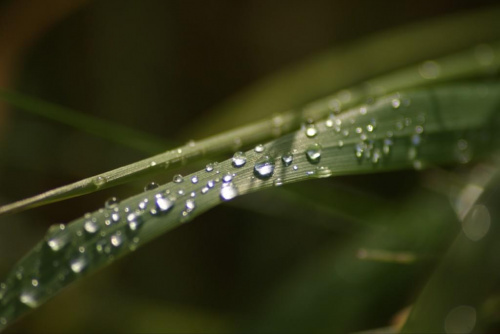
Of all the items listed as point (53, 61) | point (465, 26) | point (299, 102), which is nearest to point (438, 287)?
point (299, 102)

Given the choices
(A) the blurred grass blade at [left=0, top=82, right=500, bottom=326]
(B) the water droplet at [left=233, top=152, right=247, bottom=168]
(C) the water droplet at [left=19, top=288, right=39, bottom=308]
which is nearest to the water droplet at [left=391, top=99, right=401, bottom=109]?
(A) the blurred grass blade at [left=0, top=82, right=500, bottom=326]

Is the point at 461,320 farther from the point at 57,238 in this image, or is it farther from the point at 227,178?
the point at 57,238

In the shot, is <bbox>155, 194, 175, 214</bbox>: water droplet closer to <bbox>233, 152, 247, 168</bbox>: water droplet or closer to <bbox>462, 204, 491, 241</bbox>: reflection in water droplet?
<bbox>233, 152, 247, 168</bbox>: water droplet

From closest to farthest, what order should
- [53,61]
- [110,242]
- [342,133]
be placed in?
[110,242], [342,133], [53,61]

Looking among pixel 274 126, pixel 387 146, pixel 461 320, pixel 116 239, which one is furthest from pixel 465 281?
pixel 116 239

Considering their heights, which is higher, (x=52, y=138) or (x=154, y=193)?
(x=52, y=138)

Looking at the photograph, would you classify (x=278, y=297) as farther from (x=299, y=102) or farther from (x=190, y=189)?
(x=190, y=189)
